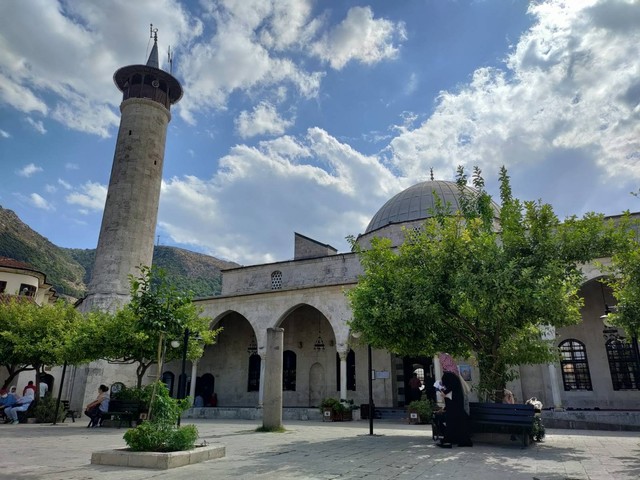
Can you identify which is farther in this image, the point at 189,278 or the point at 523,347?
the point at 189,278

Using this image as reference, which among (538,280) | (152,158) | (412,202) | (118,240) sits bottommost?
(538,280)

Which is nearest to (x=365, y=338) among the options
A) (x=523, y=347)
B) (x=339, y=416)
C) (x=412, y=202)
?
(x=523, y=347)

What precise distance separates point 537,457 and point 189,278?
81475 mm

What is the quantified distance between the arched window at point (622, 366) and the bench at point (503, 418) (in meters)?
12.6

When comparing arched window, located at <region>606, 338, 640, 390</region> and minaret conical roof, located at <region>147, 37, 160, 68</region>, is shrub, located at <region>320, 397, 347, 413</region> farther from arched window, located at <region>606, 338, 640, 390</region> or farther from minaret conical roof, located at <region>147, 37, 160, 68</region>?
minaret conical roof, located at <region>147, 37, 160, 68</region>

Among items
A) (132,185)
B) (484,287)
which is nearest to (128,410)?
(484,287)

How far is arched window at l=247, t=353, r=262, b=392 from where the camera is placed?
23.5 m

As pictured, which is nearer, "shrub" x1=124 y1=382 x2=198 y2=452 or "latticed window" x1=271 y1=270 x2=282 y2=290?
"shrub" x1=124 y1=382 x2=198 y2=452

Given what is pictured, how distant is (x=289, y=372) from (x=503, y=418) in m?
16.2

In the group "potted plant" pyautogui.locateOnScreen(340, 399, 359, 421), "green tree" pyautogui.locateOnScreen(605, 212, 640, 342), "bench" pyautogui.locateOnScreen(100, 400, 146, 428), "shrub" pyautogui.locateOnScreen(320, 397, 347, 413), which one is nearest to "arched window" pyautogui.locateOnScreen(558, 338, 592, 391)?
"potted plant" pyautogui.locateOnScreen(340, 399, 359, 421)

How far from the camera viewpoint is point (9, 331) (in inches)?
671

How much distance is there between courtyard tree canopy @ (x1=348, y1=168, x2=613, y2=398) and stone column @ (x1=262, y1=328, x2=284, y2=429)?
2.67 meters

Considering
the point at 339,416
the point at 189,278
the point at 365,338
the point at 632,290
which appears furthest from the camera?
the point at 189,278

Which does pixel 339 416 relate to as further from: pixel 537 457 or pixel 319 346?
pixel 537 457
